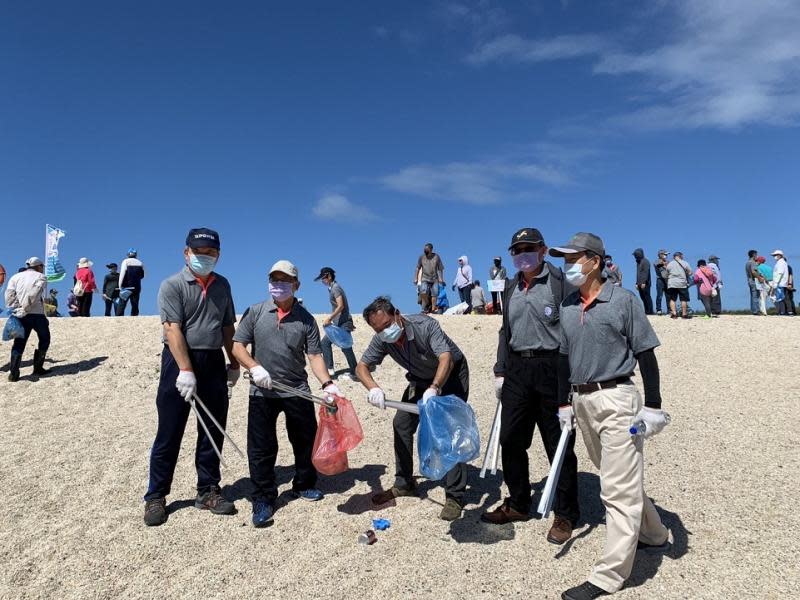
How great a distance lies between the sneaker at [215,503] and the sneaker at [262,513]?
27 centimetres

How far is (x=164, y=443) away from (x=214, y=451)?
18.4 inches

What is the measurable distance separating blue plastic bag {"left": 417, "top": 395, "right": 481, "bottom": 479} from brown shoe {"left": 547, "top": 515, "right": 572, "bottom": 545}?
30.6 inches

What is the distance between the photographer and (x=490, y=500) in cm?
513

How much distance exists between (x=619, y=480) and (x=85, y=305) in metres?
15.6

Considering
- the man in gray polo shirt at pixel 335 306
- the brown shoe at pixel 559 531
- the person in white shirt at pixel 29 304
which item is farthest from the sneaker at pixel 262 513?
the person in white shirt at pixel 29 304

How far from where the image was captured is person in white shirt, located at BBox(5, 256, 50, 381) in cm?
942

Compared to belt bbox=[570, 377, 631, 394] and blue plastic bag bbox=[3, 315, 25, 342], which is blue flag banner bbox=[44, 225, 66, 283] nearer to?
blue plastic bag bbox=[3, 315, 25, 342]

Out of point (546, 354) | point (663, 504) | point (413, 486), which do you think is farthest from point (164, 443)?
point (663, 504)

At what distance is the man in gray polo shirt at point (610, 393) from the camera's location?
134 inches

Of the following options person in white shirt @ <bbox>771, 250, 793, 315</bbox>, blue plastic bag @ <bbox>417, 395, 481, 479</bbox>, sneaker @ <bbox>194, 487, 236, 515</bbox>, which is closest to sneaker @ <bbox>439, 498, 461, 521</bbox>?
blue plastic bag @ <bbox>417, 395, 481, 479</bbox>

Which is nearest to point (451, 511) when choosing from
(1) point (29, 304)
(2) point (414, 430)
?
(2) point (414, 430)

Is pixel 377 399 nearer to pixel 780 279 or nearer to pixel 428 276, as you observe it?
pixel 428 276

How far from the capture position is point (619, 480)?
3.41 meters

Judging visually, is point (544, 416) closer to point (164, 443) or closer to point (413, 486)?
point (413, 486)
